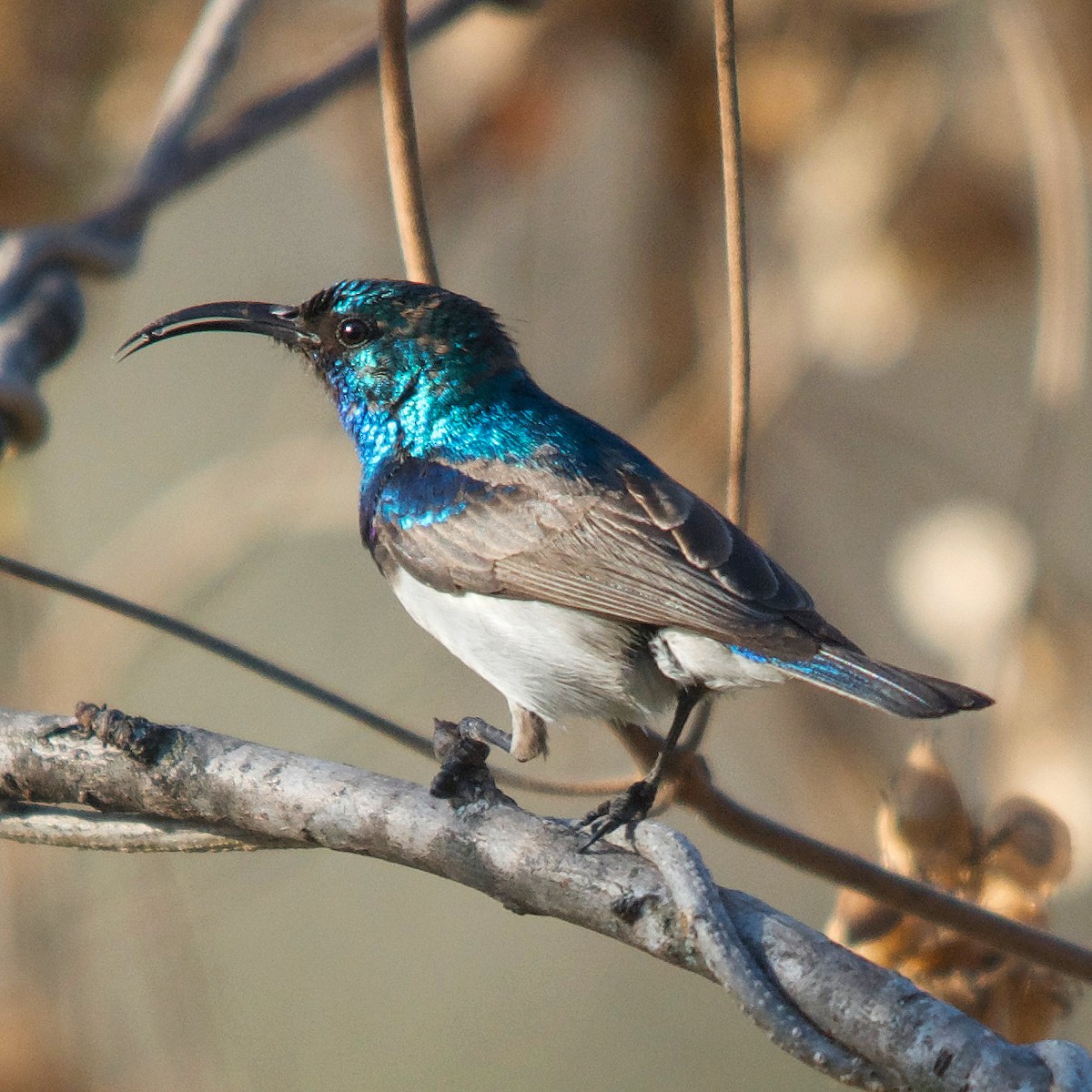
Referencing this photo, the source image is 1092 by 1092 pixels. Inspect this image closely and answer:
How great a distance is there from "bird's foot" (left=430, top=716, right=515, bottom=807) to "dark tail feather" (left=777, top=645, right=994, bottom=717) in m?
0.63

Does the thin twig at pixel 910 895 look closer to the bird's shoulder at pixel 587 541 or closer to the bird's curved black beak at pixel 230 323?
the bird's shoulder at pixel 587 541

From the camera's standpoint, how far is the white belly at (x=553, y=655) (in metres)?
2.76

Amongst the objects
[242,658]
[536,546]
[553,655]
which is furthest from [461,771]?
[536,546]

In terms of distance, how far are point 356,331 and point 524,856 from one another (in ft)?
5.80

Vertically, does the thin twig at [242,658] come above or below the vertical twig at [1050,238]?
below

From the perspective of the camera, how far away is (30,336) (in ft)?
9.37

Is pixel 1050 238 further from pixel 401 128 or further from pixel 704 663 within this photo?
pixel 401 128

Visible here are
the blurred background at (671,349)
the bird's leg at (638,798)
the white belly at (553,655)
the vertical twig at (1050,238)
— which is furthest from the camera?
the blurred background at (671,349)

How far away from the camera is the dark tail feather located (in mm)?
2250

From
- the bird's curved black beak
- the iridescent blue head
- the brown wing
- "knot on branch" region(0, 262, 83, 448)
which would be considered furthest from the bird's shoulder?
"knot on branch" region(0, 262, 83, 448)

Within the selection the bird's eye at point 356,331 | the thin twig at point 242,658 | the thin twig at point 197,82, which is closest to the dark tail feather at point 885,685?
the thin twig at point 242,658

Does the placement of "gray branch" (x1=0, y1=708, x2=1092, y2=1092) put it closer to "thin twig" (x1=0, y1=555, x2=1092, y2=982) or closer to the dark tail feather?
"thin twig" (x1=0, y1=555, x2=1092, y2=982)

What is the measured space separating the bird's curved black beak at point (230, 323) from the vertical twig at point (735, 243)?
1220 millimetres

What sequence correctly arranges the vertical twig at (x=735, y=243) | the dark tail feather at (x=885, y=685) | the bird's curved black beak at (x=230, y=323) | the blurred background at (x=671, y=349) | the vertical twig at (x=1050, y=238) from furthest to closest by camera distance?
the blurred background at (x=671, y=349) → the vertical twig at (x=1050, y=238) → the bird's curved black beak at (x=230, y=323) → the vertical twig at (x=735, y=243) → the dark tail feather at (x=885, y=685)
